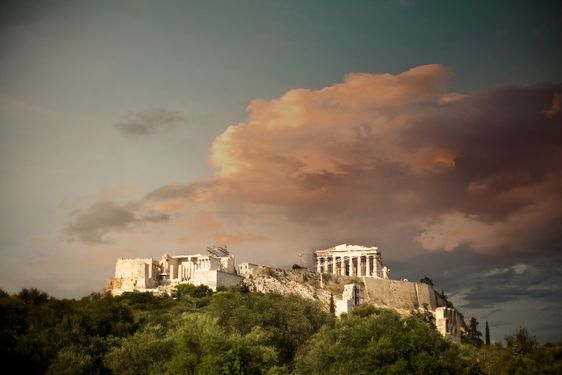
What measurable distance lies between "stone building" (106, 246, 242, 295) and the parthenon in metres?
16.2

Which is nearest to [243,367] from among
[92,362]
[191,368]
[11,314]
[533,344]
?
[191,368]

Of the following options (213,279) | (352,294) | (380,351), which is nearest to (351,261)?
(352,294)

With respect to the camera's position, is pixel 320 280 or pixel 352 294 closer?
pixel 352 294

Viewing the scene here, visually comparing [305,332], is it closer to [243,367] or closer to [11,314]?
[243,367]

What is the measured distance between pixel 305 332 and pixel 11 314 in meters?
21.3

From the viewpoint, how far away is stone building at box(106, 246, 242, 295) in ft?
260

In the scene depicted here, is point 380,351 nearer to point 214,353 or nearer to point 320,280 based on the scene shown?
point 214,353

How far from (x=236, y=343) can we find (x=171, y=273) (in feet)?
132

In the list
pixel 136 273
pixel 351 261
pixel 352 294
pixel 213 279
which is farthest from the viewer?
pixel 351 261

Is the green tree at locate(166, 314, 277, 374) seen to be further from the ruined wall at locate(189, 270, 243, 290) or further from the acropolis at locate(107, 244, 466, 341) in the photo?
the ruined wall at locate(189, 270, 243, 290)

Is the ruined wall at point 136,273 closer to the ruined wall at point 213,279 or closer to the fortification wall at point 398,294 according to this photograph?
the ruined wall at point 213,279

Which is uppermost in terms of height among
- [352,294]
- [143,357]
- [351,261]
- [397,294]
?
[351,261]

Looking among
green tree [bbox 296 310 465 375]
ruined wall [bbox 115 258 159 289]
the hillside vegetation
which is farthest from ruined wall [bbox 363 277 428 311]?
green tree [bbox 296 310 465 375]

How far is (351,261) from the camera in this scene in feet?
313
